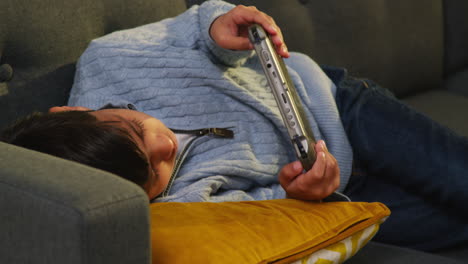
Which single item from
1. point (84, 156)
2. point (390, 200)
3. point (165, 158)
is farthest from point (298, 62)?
point (84, 156)

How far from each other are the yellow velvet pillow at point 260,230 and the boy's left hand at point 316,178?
3 centimetres

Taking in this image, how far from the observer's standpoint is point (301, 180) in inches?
33.2

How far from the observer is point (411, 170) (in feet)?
3.34

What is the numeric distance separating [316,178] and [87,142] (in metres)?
0.32

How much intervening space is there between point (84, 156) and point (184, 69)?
0.37 m

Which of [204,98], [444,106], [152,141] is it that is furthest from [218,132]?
[444,106]

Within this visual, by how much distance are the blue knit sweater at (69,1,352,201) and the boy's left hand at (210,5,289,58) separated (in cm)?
2

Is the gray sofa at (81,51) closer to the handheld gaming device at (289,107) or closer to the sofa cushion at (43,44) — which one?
the sofa cushion at (43,44)

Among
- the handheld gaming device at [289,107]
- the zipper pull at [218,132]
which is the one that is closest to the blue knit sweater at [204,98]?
the zipper pull at [218,132]

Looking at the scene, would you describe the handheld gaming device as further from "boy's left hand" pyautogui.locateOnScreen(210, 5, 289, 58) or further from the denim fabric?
the denim fabric

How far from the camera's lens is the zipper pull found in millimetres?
989

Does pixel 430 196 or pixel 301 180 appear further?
pixel 430 196

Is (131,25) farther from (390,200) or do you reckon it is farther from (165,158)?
(390,200)

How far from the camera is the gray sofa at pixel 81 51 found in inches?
20.2
